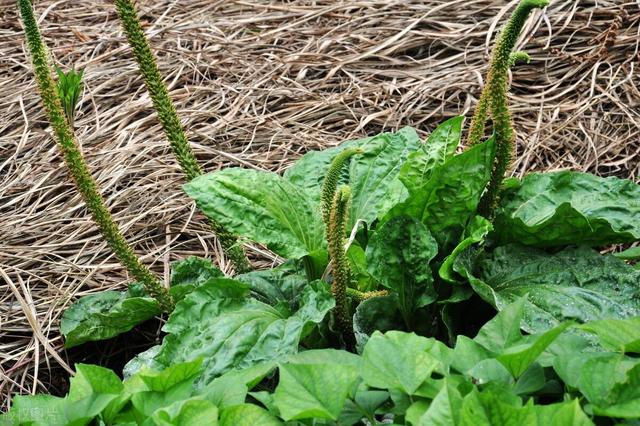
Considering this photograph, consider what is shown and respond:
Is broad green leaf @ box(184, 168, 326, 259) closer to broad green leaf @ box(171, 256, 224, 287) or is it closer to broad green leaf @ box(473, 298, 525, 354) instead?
broad green leaf @ box(171, 256, 224, 287)

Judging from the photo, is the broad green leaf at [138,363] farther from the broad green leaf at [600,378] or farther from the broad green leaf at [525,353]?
the broad green leaf at [600,378]

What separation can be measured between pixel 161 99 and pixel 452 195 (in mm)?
990

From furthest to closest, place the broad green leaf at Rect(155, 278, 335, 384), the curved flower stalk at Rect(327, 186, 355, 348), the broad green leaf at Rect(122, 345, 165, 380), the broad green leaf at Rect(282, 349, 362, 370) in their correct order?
the broad green leaf at Rect(122, 345, 165, 380)
the broad green leaf at Rect(155, 278, 335, 384)
the curved flower stalk at Rect(327, 186, 355, 348)
the broad green leaf at Rect(282, 349, 362, 370)

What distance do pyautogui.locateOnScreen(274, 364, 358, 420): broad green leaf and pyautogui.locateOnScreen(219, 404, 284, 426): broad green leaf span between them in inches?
1.9

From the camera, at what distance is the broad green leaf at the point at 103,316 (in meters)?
2.89

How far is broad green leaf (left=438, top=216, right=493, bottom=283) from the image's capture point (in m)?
2.43

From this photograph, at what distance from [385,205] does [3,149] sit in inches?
91.0

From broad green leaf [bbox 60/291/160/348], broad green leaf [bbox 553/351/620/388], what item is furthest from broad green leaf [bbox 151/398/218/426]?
Result: broad green leaf [bbox 60/291/160/348]

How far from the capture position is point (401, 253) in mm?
2506

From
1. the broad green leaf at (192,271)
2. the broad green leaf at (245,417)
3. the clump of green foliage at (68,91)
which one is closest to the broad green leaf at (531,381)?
the broad green leaf at (245,417)

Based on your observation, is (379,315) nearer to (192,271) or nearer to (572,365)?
(192,271)

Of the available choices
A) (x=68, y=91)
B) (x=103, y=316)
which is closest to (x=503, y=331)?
(x=103, y=316)

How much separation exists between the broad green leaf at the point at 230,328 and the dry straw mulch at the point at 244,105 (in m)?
0.79

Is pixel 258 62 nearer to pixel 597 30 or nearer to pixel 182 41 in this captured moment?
pixel 182 41
